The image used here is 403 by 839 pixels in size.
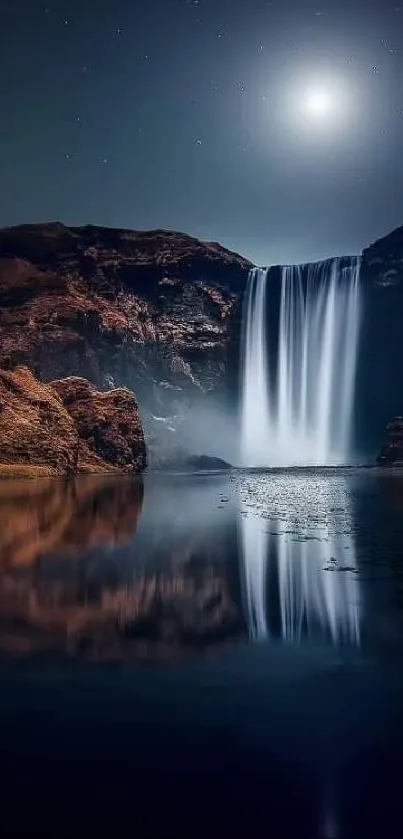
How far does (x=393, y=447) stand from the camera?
94.7 m

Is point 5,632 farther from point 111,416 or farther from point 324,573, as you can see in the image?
point 111,416

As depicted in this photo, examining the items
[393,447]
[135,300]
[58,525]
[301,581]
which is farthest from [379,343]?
[301,581]

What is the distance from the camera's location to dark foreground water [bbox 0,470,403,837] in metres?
4.27

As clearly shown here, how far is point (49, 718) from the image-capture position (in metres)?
5.80

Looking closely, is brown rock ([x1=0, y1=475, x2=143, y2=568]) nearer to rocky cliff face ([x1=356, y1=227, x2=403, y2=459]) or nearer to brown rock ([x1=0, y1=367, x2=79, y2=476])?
brown rock ([x1=0, y1=367, x2=79, y2=476])

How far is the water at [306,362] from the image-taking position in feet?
361

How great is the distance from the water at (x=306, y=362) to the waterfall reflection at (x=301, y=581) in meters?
91.5

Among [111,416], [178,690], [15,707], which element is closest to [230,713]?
[178,690]

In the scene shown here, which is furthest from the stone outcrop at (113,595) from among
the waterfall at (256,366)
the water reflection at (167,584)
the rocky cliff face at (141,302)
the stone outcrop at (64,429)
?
the waterfall at (256,366)

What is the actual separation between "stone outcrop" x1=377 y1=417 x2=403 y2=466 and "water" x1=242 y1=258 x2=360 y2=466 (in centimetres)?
1826

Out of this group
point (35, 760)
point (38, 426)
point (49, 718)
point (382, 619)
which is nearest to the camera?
point (35, 760)

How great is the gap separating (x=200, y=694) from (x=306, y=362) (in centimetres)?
10801

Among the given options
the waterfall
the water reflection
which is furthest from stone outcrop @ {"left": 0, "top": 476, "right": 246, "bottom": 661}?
the waterfall

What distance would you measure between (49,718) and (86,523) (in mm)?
16567
